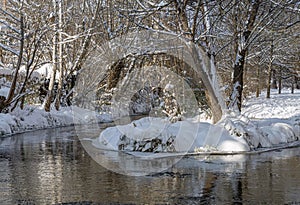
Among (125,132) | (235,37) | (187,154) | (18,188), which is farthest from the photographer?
(235,37)

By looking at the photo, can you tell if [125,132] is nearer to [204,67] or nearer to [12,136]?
[204,67]

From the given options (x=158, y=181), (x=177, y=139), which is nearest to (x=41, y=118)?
(x=177, y=139)

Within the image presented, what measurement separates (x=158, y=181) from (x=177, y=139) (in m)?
5.22

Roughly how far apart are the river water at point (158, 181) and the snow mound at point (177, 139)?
1090 millimetres

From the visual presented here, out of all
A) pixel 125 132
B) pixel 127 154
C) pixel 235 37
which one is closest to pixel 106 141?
pixel 125 132

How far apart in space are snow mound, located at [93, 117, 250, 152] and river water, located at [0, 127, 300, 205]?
42.9 inches

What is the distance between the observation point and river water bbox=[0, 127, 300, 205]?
26.7ft

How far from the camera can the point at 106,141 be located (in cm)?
1773

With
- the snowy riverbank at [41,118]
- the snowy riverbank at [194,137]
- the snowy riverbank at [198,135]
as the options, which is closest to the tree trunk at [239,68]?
the snowy riverbank at [198,135]

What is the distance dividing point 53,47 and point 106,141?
1564 cm

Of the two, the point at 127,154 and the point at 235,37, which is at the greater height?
the point at 235,37

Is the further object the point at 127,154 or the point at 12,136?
the point at 12,136

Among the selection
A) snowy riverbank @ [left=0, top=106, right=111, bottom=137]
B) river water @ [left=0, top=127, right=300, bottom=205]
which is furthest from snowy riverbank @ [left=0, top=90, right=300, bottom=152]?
snowy riverbank @ [left=0, top=106, right=111, bottom=137]

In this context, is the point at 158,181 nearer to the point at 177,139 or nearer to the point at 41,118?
the point at 177,139
